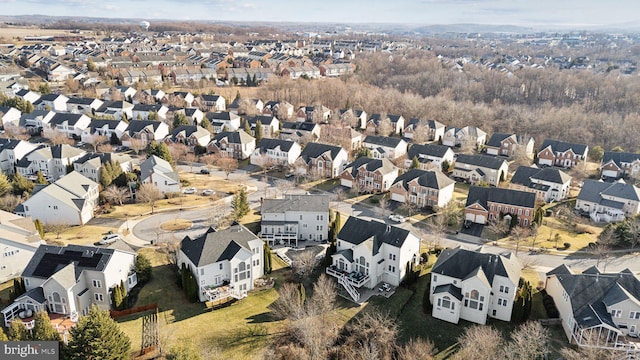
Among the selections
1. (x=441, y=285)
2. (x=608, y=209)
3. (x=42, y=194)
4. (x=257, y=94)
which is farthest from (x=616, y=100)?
(x=42, y=194)

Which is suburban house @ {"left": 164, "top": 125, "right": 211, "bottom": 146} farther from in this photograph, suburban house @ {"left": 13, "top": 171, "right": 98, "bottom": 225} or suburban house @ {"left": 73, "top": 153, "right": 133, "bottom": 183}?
suburban house @ {"left": 13, "top": 171, "right": 98, "bottom": 225}

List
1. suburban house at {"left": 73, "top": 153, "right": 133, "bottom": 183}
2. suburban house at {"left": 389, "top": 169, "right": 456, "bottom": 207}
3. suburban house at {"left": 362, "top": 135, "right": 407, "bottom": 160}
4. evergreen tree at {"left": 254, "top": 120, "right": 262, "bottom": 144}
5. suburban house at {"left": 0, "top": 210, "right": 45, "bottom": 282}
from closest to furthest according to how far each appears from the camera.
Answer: suburban house at {"left": 0, "top": 210, "right": 45, "bottom": 282}, suburban house at {"left": 389, "top": 169, "right": 456, "bottom": 207}, suburban house at {"left": 73, "top": 153, "right": 133, "bottom": 183}, suburban house at {"left": 362, "top": 135, "right": 407, "bottom": 160}, evergreen tree at {"left": 254, "top": 120, "right": 262, "bottom": 144}

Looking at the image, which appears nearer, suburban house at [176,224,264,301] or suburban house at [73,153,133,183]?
suburban house at [176,224,264,301]

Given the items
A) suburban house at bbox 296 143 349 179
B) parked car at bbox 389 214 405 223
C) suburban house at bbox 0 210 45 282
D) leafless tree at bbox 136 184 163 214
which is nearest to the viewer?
suburban house at bbox 0 210 45 282

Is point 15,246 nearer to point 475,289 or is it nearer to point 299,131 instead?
point 475,289

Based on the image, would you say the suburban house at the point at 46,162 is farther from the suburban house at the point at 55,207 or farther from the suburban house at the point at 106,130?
the suburban house at the point at 106,130

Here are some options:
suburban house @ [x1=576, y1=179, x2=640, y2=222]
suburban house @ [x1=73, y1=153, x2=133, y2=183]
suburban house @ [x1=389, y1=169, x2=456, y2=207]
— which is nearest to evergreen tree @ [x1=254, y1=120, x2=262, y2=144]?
suburban house @ [x1=73, y1=153, x2=133, y2=183]
